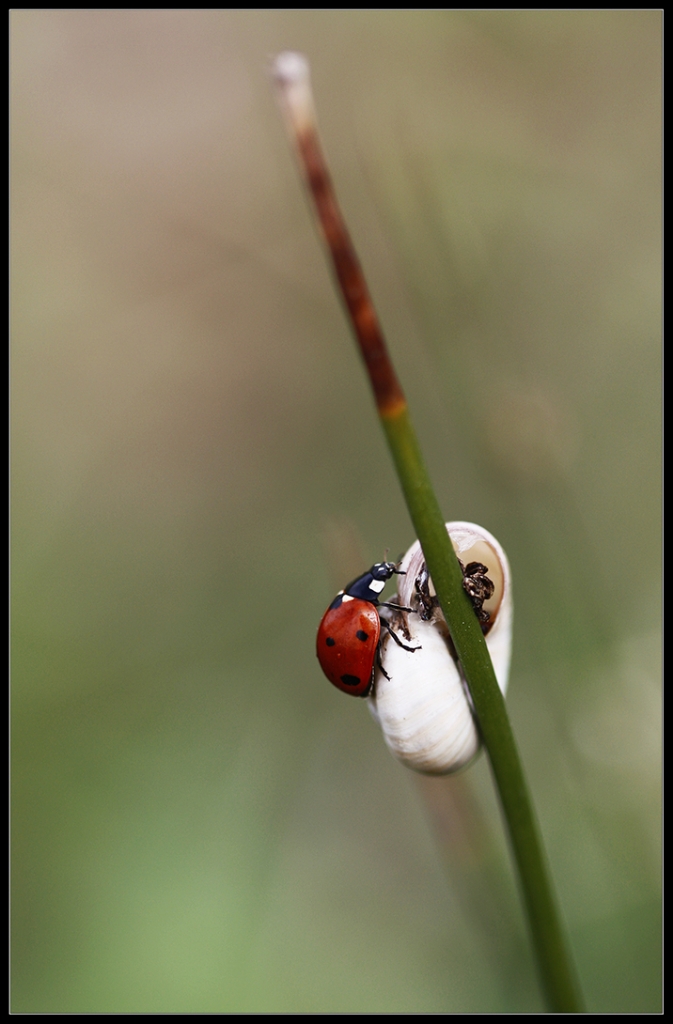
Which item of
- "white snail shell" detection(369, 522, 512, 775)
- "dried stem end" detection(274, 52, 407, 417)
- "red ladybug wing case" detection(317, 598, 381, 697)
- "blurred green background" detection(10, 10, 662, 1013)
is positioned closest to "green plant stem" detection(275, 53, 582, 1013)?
"dried stem end" detection(274, 52, 407, 417)

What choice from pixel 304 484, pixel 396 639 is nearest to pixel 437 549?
pixel 396 639

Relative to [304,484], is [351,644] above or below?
below

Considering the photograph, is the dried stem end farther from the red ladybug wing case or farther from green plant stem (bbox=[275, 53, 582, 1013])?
the red ladybug wing case

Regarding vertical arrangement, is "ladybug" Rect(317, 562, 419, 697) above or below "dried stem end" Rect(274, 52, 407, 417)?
below

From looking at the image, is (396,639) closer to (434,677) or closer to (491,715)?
(434,677)

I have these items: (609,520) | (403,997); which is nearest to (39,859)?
(403,997)

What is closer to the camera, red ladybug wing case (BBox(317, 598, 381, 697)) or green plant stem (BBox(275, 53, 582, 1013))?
green plant stem (BBox(275, 53, 582, 1013))
